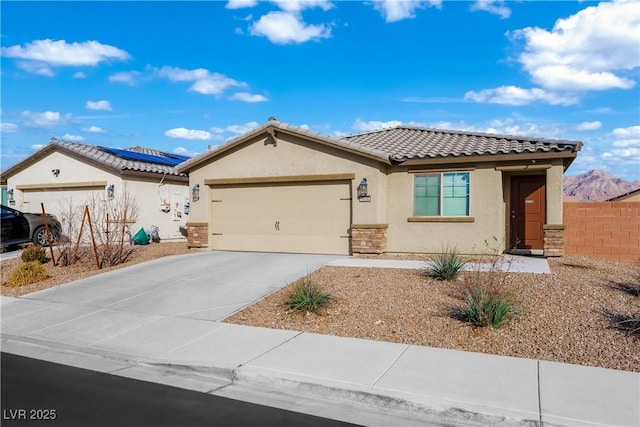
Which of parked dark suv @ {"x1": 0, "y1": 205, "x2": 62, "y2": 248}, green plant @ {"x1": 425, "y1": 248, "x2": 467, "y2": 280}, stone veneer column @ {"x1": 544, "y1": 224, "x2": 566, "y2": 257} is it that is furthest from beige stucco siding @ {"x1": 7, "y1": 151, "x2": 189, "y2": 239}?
stone veneer column @ {"x1": 544, "y1": 224, "x2": 566, "y2": 257}

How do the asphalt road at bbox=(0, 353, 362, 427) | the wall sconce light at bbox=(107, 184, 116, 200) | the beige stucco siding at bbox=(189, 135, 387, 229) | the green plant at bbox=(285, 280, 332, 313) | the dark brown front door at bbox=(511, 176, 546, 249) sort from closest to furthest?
the asphalt road at bbox=(0, 353, 362, 427), the green plant at bbox=(285, 280, 332, 313), the beige stucco siding at bbox=(189, 135, 387, 229), the dark brown front door at bbox=(511, 176, 546, 249), the wall sconce light at bbox=(107, 184, 116, 200)

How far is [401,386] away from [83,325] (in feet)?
19.5

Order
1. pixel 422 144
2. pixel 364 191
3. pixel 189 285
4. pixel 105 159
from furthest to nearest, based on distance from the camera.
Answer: pixel 105 159 → pixel 422 144 → pixel 364 191 → pixel 189 285

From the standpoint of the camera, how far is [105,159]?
20.3 m

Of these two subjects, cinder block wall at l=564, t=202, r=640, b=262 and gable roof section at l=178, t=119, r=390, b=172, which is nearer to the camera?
cinder block wall at l=564, t=202, r=640, b=262

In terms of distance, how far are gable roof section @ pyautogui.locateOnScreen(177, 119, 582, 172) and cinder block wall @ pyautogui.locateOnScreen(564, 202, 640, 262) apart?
2.22 m

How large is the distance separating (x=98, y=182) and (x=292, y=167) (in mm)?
9466

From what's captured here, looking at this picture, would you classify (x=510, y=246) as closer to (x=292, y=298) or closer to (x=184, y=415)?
(x=292, y=298)

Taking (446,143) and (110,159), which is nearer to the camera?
(446,143)

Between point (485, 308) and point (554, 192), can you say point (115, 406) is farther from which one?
point (554, 192)

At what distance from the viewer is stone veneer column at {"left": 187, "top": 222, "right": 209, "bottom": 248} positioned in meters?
16.5

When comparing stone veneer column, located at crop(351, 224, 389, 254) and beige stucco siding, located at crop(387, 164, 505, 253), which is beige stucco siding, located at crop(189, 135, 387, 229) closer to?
stone veneer column, located at crop(351, 224, 389, 254)

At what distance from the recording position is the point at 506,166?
45.4 feet

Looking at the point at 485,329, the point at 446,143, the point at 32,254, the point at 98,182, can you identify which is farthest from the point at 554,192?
the point at 98,182
